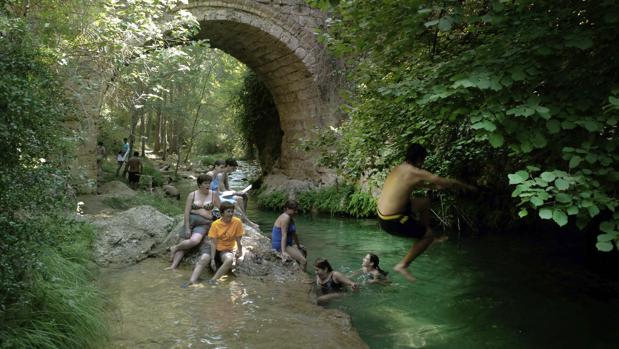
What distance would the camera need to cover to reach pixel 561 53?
376 cm

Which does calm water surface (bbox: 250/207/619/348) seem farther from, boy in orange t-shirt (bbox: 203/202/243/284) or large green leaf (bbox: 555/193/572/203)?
large green leaf (bbox: 555/193/572/203)

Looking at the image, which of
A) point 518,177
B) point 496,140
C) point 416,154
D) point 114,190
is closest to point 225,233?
point 416,154

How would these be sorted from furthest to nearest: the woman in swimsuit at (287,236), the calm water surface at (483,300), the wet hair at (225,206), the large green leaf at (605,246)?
1. the woman in swimsuit at (287,236)
2. the wet hair at (225,206)
3. the calm water surface at (483,300)
4. the large green leaf at (605,246)

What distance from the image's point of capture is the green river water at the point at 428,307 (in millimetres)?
4668

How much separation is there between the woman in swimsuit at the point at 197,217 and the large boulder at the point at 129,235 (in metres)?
0.65

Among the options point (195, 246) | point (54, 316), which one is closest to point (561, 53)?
point (54, 316)

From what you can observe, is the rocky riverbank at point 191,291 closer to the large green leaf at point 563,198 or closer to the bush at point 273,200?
the large green leaf at point 563,198

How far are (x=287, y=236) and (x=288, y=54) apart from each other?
823 centimetres

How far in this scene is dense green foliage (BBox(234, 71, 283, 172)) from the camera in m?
18.8

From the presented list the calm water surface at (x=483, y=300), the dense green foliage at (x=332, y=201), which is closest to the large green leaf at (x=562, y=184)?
the calm water surface at (x=483, y=300)

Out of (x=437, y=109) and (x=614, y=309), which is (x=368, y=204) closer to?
(x=614, y=309)

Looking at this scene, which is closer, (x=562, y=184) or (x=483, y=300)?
(x=562, y=184)

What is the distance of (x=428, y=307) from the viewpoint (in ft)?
20.4

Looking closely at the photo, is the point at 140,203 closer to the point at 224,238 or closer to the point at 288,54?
the point at 224,238
